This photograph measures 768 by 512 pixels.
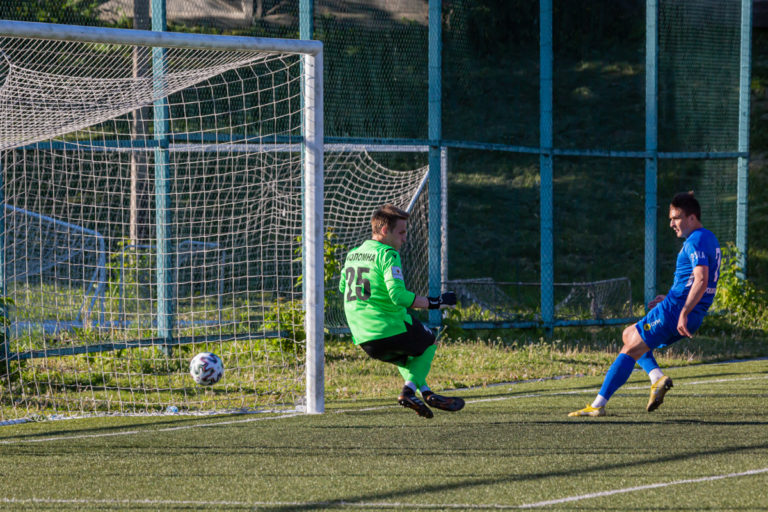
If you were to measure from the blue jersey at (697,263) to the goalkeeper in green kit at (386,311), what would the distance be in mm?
1796

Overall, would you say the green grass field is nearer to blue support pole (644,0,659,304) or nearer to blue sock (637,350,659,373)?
blue sock (637,350,659,373)

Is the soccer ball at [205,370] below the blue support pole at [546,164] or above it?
below

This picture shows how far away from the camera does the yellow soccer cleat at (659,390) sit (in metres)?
7.75

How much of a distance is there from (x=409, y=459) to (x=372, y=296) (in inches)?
58.2

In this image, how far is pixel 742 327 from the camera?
13977mm

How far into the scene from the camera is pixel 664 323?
768 centimetres

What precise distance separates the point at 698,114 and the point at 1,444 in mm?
Answer: 11289

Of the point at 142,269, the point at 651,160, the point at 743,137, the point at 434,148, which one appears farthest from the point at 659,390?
the point at 743,137

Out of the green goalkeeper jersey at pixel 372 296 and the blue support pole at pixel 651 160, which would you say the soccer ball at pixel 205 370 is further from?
the blue support pole at pixel 651 160

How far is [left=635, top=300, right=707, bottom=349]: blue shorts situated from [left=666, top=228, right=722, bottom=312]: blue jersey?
53mm

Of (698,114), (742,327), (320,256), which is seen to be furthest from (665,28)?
(320,256)

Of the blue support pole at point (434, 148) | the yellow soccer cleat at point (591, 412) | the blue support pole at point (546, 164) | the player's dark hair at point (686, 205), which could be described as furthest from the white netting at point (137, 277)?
the player's dark hair at point (686, 205)

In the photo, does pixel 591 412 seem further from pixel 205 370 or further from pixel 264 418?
pixel 205 370

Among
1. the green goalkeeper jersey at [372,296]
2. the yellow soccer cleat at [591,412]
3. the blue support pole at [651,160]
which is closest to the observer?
the green goalkeeper jersey at [372,296]
